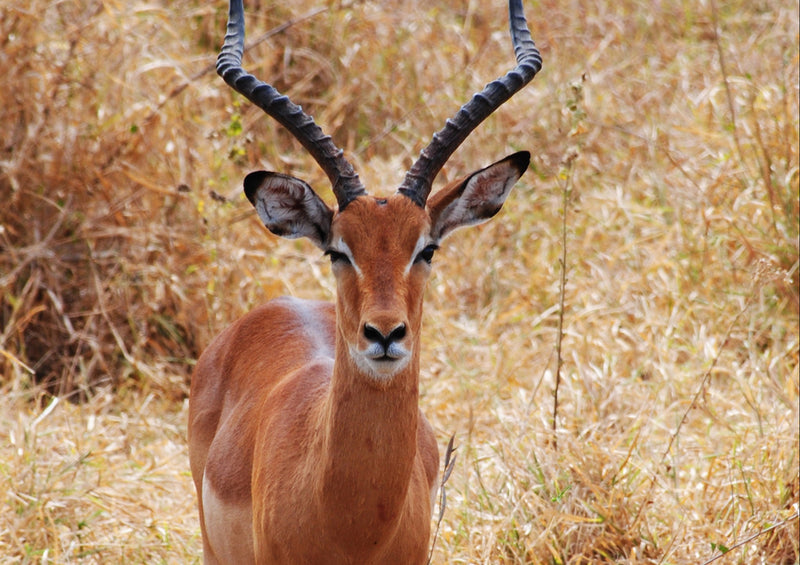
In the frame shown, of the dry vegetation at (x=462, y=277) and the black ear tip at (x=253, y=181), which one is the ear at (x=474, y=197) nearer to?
the black ear tip at (x=253, y=181)

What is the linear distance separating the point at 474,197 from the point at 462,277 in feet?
14.0

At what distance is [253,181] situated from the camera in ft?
12.4

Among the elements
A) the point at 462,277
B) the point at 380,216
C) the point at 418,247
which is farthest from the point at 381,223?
the point at 462,277

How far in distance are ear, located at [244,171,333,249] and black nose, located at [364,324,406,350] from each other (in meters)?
0.61

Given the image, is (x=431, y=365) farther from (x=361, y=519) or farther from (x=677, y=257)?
(x=361, y=519)

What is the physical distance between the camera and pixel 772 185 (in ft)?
23.4

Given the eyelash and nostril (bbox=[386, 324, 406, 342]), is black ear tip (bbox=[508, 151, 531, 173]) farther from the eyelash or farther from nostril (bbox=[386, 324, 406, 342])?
nostril (bbox=[386, 324, 406, 342])

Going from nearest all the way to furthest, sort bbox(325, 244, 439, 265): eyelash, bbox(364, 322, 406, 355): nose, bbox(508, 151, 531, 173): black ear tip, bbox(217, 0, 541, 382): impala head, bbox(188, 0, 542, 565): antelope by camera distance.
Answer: bbox(364, 322, 406, 355): nose, bbox(217, 0, 541, 382): impala head, bbox(188, 0, 542, 565): antelope, bbox(325, 244, 439, 265): eyelash, bbox(508, 151, 531, 173): black ear tip

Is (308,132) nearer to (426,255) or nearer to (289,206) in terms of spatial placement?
(289,206)

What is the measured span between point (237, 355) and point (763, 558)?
246 cm

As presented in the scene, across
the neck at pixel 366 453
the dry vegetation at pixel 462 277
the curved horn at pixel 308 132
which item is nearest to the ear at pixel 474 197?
the curved horn at pixel 308 132

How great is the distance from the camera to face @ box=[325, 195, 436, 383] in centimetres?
333

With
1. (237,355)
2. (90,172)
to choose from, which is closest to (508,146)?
(90,172)

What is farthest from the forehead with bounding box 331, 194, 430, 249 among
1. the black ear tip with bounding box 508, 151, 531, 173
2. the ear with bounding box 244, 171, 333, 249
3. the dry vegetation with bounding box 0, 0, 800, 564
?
the dry vegetation with bounding box 0, 0, 800, 564
